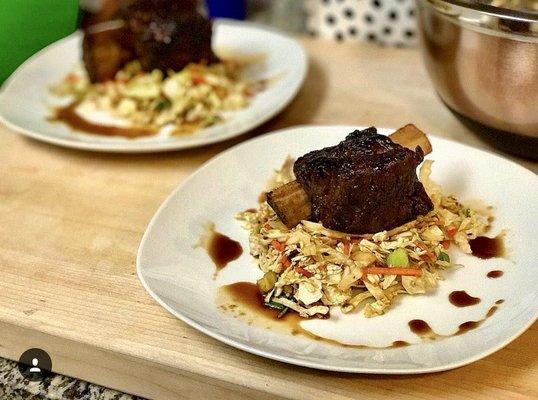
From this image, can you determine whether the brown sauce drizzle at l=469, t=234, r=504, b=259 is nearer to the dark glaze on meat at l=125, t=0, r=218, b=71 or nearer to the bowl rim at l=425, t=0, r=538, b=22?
the bowl rim at l=425, t=0, r=538, b=22

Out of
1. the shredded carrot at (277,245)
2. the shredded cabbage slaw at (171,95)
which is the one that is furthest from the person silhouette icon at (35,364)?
the shredded cabbage slaw at (171,95)

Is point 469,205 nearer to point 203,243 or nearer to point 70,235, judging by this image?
point 203,243

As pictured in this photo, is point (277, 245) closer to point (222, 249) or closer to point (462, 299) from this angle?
point (222, 249)

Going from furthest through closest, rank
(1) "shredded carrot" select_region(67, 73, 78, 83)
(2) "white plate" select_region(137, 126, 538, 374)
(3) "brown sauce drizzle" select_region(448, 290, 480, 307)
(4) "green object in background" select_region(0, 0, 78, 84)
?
(1) "shredded carrot" select_region(67, 73, 78, 83) < (4) "green object in background" select_region(0, 0, 78, 84) < (3) "brown sauce drizzle" select_region(448, 290, 480, 307) < (2) "white plate" select_region(137, 126, 538, 374)

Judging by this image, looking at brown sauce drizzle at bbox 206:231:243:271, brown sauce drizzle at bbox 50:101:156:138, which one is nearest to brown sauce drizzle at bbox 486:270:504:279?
brown sauce drizzle at bbox 206:231:243:271

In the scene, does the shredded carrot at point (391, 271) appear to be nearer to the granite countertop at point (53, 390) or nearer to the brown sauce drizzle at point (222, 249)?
the brown sauce drizzle at point (222, 249)

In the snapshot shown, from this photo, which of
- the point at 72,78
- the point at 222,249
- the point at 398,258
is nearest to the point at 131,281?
the point at 222,249
